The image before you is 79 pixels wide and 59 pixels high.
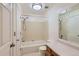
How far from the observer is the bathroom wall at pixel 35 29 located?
6.73 feet

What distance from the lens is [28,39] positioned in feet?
8.04

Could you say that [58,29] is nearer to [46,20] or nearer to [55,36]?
[55,36]

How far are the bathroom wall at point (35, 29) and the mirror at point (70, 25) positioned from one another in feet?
1.01

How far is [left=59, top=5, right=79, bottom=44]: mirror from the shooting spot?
5.54 ft

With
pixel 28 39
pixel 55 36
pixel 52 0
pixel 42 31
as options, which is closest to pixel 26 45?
pixel 28 39

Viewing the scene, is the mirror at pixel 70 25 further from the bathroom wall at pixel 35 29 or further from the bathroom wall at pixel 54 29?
the bathroom wall at pixel 35 29

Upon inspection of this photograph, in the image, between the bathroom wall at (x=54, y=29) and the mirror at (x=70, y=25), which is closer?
the mirror at (x=70, y=25)

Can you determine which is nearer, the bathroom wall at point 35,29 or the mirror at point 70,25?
the mirror at point 70,25

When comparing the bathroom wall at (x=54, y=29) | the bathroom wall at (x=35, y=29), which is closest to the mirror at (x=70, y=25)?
the bathroom wall at (x=54, y=29)

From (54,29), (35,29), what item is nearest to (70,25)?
(54,29)

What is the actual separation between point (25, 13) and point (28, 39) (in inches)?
27.9

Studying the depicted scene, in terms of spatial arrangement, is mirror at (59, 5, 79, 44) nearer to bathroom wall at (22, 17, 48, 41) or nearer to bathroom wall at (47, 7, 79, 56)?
bathroom wall at (47, 7, 79, 56)

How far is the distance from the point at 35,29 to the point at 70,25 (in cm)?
75

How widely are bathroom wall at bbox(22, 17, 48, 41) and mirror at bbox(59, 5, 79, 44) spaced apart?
0.31m
